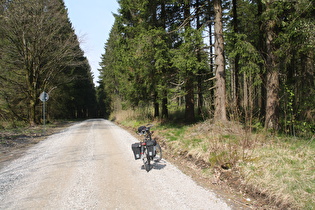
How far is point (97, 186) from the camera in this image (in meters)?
4.25

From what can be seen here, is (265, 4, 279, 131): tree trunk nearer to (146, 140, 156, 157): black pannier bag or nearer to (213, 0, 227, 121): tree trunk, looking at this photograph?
(213, 0, 227, 121): tree trunk

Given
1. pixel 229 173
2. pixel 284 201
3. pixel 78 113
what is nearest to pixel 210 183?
pixel 229 173

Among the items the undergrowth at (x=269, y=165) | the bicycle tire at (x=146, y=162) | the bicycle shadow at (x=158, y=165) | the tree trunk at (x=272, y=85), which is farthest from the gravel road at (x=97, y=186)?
the tree trunk at (x=272, y=85)

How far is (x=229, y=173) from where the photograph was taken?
4.71 meters

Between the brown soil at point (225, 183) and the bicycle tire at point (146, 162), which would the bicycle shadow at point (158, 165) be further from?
the brown soil at point (225, 183)

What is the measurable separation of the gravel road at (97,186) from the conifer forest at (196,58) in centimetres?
228

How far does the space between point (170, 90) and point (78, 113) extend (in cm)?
4746

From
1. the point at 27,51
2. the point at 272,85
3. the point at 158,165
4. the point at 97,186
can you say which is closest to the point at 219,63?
the point at 272,85

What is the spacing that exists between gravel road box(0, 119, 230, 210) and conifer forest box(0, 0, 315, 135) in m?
2.28

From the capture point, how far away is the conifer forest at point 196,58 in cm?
736

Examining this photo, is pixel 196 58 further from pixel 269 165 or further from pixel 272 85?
pixel 269 165

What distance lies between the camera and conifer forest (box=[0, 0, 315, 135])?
24.2 ft

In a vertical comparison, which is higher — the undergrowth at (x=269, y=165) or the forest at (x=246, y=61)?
the forest at (x=246, y=61)

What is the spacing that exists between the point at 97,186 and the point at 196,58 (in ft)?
23.1
